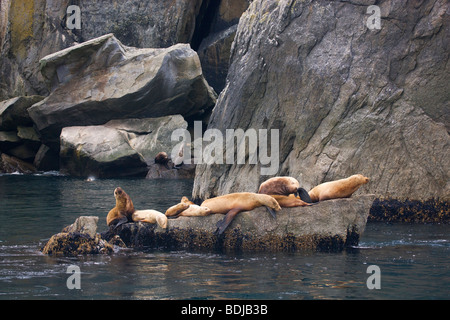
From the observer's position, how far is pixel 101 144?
984 inches

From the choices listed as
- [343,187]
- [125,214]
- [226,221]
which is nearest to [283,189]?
[343,187]

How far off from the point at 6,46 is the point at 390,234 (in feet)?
90.5

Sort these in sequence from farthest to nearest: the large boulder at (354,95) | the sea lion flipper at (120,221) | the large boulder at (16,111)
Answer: the large boulder at (16,111) < the large boulder at (354,95) < the sea lion flipper at (120,221)

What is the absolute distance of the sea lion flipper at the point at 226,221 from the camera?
9.09m

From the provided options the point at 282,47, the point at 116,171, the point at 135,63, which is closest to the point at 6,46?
the point at 135,63

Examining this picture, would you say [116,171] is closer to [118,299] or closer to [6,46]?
[6,46]

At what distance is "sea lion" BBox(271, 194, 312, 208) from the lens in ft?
30.5

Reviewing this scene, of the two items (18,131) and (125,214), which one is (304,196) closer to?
(125,214)

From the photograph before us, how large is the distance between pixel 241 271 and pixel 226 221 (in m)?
1.47

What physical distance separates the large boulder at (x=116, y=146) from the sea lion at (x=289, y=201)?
52.0 ft

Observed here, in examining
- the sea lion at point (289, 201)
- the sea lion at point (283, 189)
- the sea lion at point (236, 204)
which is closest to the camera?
the sea lion at point (236, 204)

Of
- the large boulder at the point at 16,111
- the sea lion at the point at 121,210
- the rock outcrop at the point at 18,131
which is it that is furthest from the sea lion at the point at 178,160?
the sea lion at the point at 121,210

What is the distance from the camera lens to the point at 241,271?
7.77 meters

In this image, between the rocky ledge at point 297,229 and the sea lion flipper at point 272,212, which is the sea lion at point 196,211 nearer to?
the rocky ledge at point 297,229
